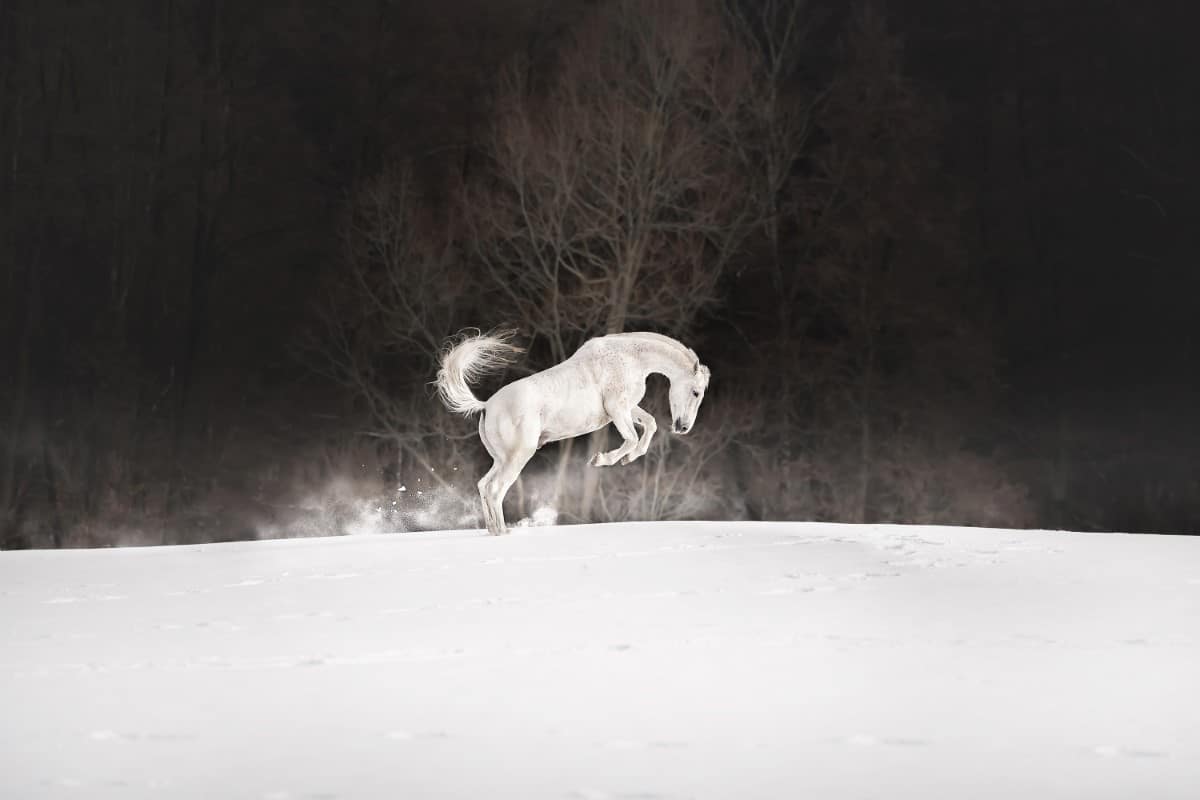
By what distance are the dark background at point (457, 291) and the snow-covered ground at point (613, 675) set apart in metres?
7.26

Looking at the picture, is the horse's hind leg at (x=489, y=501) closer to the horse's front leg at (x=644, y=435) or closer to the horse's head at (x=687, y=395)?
the horse's front leg at (x=644, y=435)

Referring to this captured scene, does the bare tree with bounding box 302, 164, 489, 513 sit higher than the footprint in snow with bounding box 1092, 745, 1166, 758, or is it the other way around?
the bare tree with bounding box 302, 164, 489, 513

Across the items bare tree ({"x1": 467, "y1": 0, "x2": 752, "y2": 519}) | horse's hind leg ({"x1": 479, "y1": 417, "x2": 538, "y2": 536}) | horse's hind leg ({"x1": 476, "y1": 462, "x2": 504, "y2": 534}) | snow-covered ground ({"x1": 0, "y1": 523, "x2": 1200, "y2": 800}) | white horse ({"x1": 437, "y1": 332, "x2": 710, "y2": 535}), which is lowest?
snow-covered ground ({"x1": 0, "y1": 523, "x2": 1200, "y2": 800})

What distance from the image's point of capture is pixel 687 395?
9.34m

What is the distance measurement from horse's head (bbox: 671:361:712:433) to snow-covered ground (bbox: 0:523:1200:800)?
1408 mm

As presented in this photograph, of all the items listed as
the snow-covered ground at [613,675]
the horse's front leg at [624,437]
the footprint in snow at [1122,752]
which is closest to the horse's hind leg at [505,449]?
the horse's front leg at [624,437]

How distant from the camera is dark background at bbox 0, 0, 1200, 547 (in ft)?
50.3

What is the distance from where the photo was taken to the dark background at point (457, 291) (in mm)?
15320

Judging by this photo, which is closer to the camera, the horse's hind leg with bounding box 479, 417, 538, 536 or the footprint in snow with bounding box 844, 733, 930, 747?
the footprint in snow with bounding box 844, 733, 930, 747

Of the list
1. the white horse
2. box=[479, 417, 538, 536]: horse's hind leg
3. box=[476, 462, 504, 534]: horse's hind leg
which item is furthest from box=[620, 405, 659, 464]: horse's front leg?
box=[476, 462, 504, 534]: horse's hind leg

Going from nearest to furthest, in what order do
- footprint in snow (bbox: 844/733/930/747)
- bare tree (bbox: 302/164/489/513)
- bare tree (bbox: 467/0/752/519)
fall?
footprint in snow (bbox: 844/733/930/747) < bare tree (bbox: 467/0/752/519) < bare tree (bbox: 302/164/489/513)

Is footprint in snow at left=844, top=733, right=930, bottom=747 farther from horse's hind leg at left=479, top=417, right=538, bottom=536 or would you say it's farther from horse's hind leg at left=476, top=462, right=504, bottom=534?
horse's hind leg at left=476, top=462, right=504, bottom=534

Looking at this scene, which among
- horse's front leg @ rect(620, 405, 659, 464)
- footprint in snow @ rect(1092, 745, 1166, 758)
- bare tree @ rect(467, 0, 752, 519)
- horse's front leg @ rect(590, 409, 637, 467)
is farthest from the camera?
bare tree @ rect(467, 0, 752, 519)

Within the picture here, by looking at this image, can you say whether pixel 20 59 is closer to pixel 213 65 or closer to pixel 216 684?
pixel 213 65
